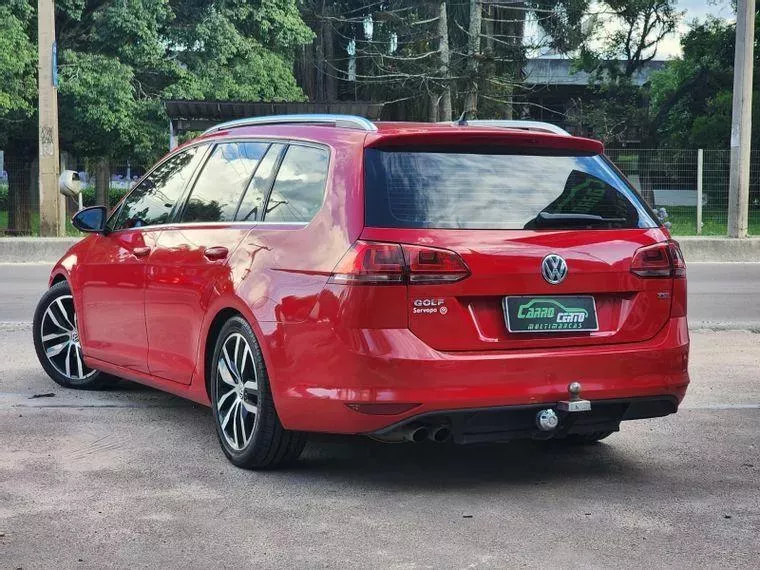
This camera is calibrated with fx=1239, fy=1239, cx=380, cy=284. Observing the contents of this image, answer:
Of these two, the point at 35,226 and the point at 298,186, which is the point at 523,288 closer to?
the point at 298,186

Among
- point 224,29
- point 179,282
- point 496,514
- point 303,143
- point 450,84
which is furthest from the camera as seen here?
point 450,84

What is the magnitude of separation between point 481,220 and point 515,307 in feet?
1.28

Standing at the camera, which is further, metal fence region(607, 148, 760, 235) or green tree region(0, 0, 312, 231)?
green tree region(0, 0, 312, 231)

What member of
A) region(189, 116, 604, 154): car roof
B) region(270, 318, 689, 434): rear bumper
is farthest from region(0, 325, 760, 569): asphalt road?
region(189, 116, 604, 154): car roof

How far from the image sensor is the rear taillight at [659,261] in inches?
213

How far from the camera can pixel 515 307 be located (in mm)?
5125

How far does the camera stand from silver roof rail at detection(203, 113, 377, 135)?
5.56 metres

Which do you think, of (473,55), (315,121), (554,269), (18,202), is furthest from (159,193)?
(473,55)

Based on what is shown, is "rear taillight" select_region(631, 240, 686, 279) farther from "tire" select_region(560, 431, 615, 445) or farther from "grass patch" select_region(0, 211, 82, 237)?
A: "grass patch" select_region(0, 211, 82, 237)

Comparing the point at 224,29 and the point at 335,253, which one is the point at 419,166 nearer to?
the point at 335,253

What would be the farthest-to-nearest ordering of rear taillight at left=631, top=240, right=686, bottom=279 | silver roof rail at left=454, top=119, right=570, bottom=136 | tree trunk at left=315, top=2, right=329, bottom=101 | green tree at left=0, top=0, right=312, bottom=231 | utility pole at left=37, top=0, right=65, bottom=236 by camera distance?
A: tree trunk at left=315, top=2, right=329, bottom=101
green tree at left=0, top=0, right=312, bottom=231
utility pole at left=37, top=0, right=65, bottom=236
silver roof rail at left=454, top=119, right=570, bottom=136
rear taillight at left=631, top=240, right=686, bottom=279

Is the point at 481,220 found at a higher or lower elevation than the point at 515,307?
higher

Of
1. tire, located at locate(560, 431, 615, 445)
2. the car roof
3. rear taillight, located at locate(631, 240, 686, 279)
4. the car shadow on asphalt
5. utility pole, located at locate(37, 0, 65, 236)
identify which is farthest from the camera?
utility pole, located at locate(37, 0, 65, 236)

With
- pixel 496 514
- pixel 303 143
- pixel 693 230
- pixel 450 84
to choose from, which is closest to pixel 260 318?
pixel 303 143
